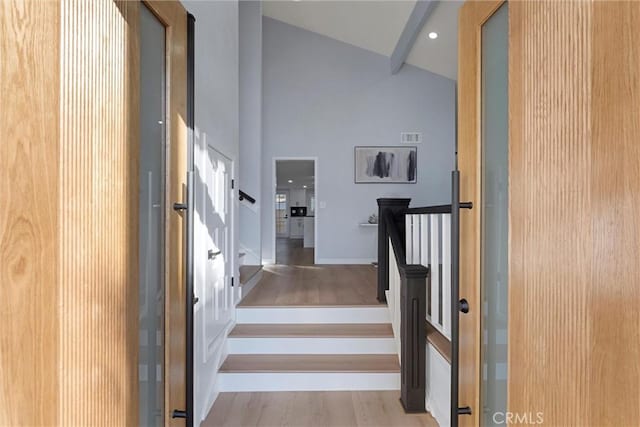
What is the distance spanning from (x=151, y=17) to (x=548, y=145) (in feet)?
4.72

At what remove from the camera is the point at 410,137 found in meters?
6.45

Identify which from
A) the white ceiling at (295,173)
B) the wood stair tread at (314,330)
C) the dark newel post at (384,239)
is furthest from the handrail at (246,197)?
the white ceiling at (295,173)

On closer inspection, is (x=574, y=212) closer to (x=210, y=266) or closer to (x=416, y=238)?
(x=416, y=238)

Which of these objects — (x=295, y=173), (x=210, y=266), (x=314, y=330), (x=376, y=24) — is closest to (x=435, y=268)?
(x=314, y=330)

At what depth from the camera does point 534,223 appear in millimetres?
986

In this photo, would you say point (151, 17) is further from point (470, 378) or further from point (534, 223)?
point (470, 378)

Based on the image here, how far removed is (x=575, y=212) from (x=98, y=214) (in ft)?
3.96

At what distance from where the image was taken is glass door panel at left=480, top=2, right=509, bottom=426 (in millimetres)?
1279

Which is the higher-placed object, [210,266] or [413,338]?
[210,266]

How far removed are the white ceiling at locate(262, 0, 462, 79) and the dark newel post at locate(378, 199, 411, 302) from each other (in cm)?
294

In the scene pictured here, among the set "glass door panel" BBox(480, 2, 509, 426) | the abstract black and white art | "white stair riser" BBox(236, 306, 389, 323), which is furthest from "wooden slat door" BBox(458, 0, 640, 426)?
the abstract black and white art

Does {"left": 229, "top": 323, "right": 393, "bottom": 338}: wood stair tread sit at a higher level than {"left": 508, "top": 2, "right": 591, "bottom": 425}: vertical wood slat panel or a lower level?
lower

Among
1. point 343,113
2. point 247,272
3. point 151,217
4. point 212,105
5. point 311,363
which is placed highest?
point 343,113

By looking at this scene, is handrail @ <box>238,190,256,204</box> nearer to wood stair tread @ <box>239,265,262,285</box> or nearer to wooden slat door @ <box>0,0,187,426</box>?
wood stair tread @ <box>239,265,262,285</box>
